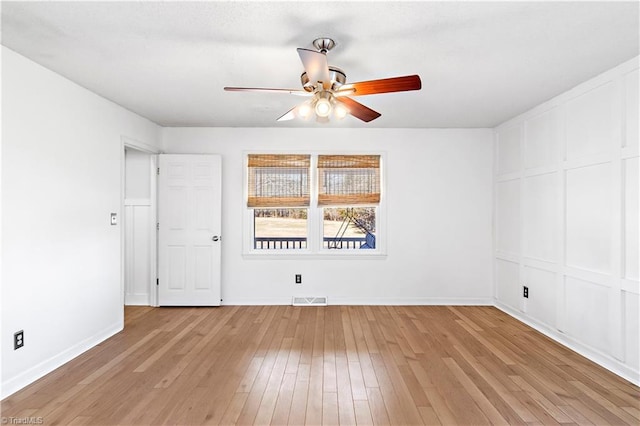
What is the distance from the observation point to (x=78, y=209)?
3.11m

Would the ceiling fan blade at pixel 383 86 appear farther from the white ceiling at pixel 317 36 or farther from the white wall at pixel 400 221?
the white wall at pixel 400 221

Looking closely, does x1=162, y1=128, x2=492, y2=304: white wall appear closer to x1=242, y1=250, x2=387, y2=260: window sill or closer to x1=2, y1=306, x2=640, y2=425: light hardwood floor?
x1=242, y1=250, x2=387, y2=260: window sill

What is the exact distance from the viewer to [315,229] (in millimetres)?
4785

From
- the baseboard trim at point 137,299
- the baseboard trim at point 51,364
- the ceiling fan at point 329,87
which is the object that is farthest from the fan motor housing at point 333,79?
the baseboard trim at point 137,299

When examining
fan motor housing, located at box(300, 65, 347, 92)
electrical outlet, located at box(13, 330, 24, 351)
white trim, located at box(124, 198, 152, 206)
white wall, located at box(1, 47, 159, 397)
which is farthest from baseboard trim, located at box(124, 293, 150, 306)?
fan motor housing, located at box(300, 65, 347, 92)

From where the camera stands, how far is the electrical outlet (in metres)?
2.46

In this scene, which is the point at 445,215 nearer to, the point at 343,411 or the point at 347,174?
the point at 347,174

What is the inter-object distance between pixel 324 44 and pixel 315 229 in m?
2.84

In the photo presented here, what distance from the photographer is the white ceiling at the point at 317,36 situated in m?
1.96

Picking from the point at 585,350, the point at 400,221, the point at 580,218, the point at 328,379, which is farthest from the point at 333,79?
the point at 585,350

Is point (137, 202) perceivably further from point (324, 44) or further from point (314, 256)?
point (324, 44)

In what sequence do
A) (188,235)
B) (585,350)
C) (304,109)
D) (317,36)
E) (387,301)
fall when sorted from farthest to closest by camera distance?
(387,301) → (188,235) → (585,350) → (304,109) → (317,36)

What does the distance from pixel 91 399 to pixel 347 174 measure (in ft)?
11.7

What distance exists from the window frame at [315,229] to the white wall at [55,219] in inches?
60.7
